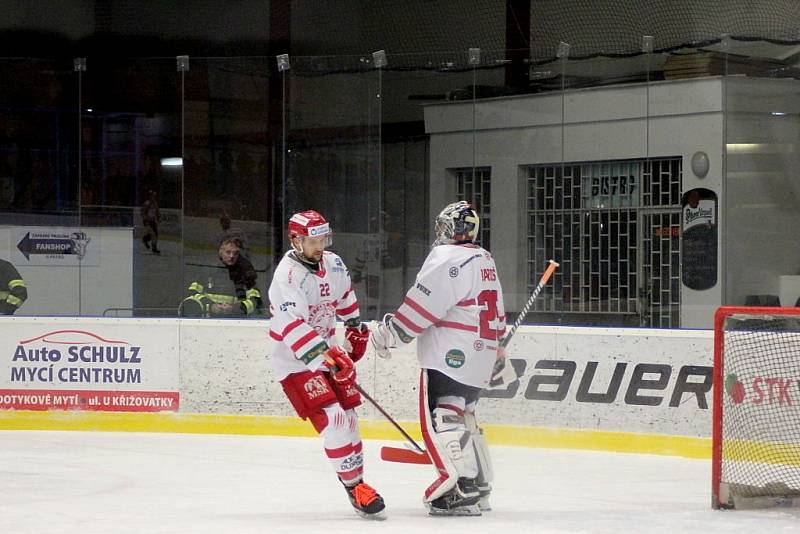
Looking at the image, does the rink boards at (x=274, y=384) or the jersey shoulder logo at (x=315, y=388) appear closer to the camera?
the jersey shoulder logo at (x=315, y=388)

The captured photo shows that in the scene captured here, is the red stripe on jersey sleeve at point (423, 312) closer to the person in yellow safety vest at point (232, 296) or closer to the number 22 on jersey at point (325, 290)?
the number 22 on jersey at point (325, 290)

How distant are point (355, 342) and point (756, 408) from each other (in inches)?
71.7

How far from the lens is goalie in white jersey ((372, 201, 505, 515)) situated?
4.79m

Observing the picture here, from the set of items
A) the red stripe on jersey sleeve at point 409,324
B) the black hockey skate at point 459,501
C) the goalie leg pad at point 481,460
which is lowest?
the black hockey skate at point 459,501

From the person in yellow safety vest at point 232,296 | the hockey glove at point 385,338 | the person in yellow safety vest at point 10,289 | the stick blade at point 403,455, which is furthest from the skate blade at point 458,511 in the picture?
the person in yellow safety vest at point 10,289

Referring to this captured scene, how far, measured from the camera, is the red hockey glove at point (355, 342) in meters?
4.95

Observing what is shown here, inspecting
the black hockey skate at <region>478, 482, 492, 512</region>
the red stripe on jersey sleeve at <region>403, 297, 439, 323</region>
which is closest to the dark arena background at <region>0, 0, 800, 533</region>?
the black hockey skate at <region>478, 482, 492, 512</region>

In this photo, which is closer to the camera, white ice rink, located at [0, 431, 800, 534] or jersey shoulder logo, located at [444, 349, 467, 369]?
white ice rink, located at [0, 431, 800, 534]

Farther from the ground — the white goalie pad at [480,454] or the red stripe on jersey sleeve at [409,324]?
the red stripe on jersey sleeve at [409,324]

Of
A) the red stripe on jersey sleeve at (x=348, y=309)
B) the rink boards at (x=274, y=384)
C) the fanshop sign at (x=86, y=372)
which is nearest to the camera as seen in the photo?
the red stripe on jersey sleeve at (x=348, y=309)

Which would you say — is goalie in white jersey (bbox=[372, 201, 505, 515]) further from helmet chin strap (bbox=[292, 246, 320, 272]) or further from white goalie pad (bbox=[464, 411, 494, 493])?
helmet chin strap (bbox=[292, 246, 320, 272])

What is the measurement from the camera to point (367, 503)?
4.69m

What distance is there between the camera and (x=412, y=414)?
25.3 ft

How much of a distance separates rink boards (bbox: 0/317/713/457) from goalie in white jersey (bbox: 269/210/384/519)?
8.54 feet
